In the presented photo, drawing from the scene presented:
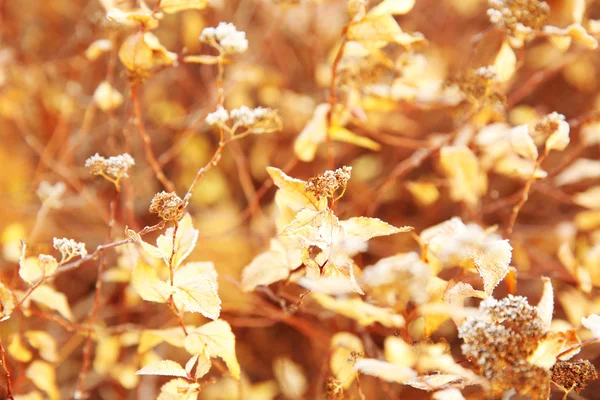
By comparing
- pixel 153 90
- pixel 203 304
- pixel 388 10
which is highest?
pixel 388 10

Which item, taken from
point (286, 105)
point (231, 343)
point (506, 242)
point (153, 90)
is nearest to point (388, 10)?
point (506, 242)

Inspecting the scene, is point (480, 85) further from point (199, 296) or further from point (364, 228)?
point (199, 296)

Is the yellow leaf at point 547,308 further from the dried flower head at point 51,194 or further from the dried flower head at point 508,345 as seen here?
the dried flower head at point 51,194

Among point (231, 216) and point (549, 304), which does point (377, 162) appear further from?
point (549, 304)

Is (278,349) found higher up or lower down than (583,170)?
lower down

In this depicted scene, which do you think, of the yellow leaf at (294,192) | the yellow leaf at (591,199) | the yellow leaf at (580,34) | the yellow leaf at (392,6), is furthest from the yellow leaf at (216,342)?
the yellow leaf at (591,199)

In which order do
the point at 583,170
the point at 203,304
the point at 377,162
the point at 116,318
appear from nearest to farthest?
the point at 203,304 → the point at 583,170 → the point at 116,318 → the point at 377,162
